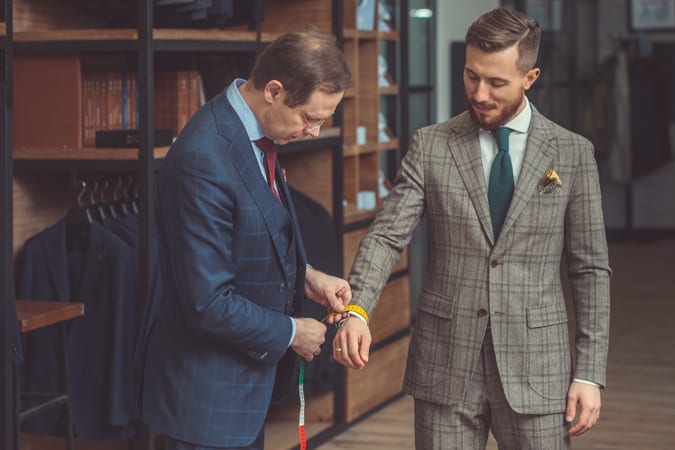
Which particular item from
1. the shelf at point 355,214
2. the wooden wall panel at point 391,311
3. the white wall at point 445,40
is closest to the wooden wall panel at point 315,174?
the shelf at point 355,214

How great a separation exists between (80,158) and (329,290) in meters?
1.61

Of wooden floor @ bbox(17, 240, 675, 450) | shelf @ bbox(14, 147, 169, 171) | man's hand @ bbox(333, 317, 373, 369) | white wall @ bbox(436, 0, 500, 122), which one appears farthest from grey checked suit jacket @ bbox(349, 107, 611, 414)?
white wall @ bbox(436, 0, 500, 122)

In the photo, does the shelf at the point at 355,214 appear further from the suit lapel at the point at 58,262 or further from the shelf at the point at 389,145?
the suit lapel at the point at 58,262

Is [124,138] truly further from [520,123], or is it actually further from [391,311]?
[391,311]

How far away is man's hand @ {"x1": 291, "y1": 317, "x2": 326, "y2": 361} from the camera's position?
7.32ft

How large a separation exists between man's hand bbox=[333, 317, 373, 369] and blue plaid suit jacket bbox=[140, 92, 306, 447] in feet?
0.35

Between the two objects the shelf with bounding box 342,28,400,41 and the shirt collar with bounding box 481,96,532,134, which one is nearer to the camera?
the shirt collar with bounding box 481,96,532,134

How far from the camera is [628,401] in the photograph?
5.38m

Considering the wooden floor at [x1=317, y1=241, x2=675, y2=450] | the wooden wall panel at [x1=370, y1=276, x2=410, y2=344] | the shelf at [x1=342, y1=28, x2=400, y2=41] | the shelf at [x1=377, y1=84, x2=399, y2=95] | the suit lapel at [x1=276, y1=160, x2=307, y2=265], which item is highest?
the shelf at [x1=342, y1=28, x2=400, y2=41]

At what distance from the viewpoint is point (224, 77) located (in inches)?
165

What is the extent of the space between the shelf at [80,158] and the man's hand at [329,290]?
1352 mm

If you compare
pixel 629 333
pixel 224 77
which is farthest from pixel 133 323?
pixel 629 333

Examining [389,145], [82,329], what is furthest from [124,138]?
[389,145]

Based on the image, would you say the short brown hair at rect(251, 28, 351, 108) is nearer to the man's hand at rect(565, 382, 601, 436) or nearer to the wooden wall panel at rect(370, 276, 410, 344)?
the man's hand at rect(565, 382, 601, 436)
